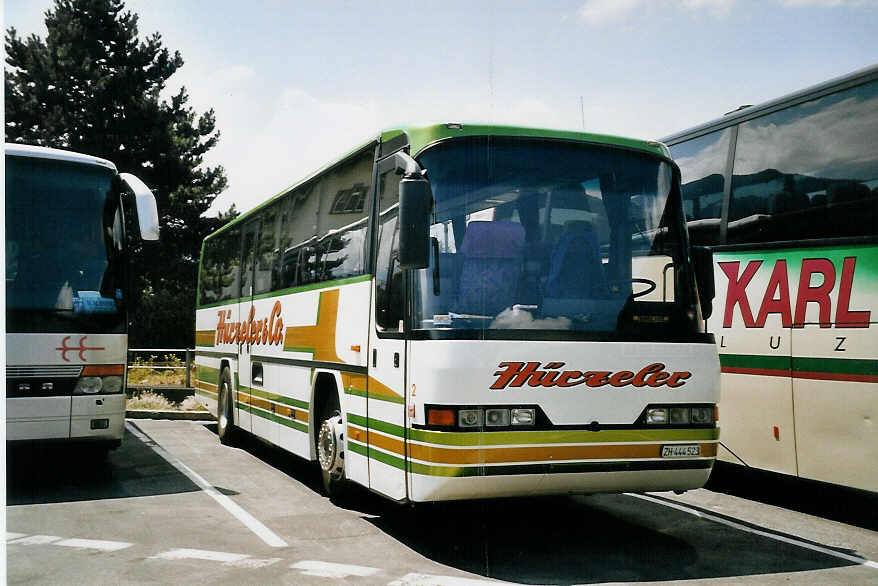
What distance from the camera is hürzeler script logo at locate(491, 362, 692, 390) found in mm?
6512

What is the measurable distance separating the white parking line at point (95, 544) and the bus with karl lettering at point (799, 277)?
602 cm

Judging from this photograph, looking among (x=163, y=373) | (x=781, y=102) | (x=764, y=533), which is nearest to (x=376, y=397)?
(x=764, y=533)

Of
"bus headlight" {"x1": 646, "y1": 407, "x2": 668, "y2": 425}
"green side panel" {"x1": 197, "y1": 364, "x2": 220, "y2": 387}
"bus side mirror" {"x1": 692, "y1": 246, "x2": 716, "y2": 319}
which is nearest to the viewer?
"bus headlight" {"x1": 646, "y1": 407, "x2": 668, "y2": 425}

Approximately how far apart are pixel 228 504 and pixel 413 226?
13.2 feet

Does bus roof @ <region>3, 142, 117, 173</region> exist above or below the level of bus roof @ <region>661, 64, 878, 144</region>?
below

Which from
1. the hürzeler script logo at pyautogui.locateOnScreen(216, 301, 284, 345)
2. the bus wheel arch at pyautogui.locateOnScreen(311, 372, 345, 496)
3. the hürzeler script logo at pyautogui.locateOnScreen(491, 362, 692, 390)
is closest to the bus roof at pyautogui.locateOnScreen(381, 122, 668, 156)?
the hürzeler script logo at pyautogui.locateOnScreen(491, 362, 692, 390)

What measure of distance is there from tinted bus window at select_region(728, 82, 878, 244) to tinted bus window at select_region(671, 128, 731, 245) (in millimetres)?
257

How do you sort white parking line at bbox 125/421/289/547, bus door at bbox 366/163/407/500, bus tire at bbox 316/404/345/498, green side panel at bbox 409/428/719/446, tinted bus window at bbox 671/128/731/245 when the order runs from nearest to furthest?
green side panel at bbox 409/428/719/446, bus door at bbox 366/163/407/500, white parking line at bbox 125/421/289/547, bus tire at bbox 316/404/345/498, tinted bus window at bbox 671/128/731/245

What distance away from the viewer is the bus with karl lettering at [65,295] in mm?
9227

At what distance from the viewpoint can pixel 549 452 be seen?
6562 mm

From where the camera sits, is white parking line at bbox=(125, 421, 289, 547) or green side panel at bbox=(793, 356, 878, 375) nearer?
white parking line at bbox=(125, 421, 289, 547)

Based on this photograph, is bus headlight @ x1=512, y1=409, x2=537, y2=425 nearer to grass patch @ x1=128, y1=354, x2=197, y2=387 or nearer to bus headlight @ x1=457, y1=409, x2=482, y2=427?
bus headlight @ x1=457, y1=409, x2=482, y2=427

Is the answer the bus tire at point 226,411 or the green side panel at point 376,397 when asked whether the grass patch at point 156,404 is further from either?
the green side panel at point 376,397

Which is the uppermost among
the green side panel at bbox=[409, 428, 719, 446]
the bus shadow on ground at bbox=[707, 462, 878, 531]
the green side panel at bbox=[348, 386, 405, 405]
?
the green side panel at bbox=[348, 386, 405, 405]
